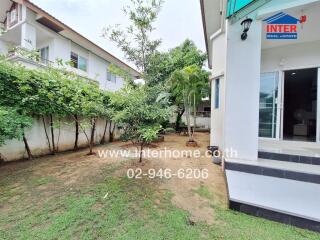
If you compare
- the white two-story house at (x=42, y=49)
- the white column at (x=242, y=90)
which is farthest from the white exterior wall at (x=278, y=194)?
the white two-story house at (x=42, y=49)

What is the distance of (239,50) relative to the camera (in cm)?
379

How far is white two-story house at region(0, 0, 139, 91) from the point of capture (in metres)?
8.72

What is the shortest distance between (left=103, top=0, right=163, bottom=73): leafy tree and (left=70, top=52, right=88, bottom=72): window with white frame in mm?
6765

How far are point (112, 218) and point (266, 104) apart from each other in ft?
17.6

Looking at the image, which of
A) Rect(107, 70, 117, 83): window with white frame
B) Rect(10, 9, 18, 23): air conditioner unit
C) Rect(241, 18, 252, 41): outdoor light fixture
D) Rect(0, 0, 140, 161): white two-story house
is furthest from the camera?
Rect(107, 70, 117, 83): window with white frame

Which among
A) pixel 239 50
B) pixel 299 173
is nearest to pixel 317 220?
pixel 299 173

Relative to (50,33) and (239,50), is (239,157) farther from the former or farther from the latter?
(50,33)

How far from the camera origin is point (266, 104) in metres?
5.37

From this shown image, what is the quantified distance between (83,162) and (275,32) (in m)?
6.44

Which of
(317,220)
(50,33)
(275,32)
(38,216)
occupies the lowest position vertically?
(38,216)

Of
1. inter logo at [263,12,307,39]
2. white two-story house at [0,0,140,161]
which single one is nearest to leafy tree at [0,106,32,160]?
white two-story house at [0,0,140,161]

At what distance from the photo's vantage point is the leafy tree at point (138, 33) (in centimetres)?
520

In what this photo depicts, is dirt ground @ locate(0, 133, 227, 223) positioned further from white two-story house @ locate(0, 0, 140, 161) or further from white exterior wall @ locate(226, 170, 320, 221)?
white two-story house @ locate(0, 0, 140, 161)

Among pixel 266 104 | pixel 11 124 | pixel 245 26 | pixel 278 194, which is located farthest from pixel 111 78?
pixel 278 194
